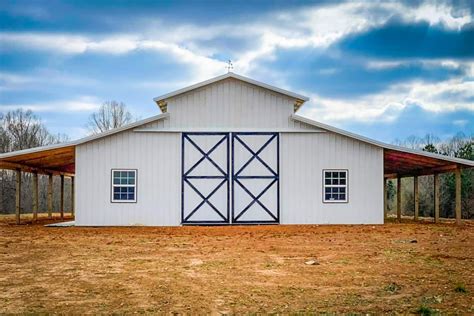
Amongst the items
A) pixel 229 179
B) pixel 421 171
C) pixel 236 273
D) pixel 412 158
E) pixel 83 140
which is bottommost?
pixel 236 273

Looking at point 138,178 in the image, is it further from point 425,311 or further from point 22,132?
point 22,132

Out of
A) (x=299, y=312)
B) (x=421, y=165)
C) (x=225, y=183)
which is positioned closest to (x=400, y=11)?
(x=421, y=165)

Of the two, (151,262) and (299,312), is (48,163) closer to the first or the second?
(151,262)

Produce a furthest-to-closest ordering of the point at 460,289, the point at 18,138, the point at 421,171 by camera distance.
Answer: the point at 18,138 < the point at 421,171 < the point at 460,289

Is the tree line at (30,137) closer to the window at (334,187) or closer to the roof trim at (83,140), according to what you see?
the roof trim at (83,140)

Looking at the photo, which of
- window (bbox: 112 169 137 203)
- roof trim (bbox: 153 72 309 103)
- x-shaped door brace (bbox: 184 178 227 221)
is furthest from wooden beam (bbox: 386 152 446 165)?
window (bbox: 112 169 137 203)

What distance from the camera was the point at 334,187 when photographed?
20891 mm

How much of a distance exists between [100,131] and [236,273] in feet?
137

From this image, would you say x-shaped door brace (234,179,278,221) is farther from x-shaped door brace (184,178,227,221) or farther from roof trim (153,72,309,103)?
roof trim (153,72,309,103)

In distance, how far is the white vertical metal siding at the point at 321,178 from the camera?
20.8 m

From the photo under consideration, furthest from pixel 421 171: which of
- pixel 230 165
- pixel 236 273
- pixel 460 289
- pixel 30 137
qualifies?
A: pixel 30 137

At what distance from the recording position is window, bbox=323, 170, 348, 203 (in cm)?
2091

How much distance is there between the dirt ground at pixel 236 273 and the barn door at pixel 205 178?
129 inches

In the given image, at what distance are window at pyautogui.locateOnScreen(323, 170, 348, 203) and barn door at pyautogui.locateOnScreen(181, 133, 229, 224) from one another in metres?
3.81
